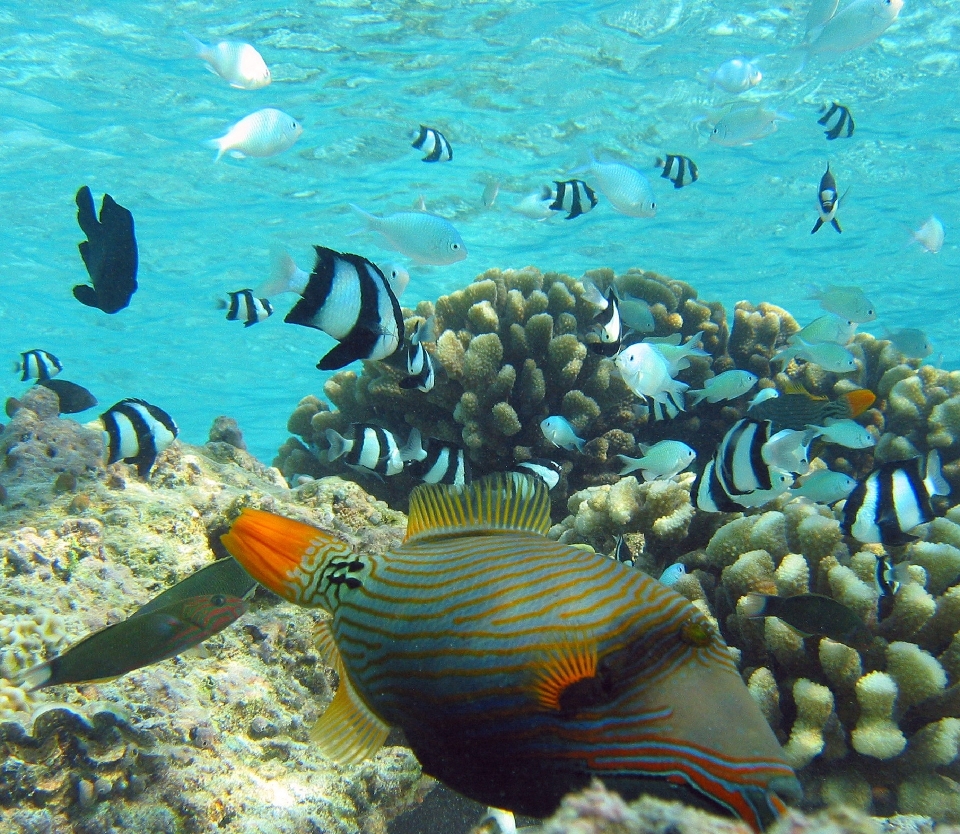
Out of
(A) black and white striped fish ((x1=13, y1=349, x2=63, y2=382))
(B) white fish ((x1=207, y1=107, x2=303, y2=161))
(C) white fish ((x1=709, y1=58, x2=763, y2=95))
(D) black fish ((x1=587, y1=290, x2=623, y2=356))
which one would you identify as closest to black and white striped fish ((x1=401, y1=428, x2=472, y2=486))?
(D) black fish ((x1=587, y1=290, x2=623, y2=356))

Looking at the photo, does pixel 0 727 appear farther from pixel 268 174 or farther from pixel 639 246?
pixel 639 246

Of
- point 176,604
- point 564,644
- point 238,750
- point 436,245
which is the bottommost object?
point 238,750

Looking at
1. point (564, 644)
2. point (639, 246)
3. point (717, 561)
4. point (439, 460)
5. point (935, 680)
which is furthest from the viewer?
point (639, 246)

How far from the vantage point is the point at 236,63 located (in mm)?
6668

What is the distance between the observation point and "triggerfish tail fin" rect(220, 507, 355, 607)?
128 cm

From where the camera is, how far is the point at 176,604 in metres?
2.05

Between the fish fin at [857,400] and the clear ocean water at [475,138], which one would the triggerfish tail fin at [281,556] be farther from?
the clear ocean water at [475,138]

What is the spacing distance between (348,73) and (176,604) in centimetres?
1636

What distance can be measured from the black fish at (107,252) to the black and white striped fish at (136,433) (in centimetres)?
83

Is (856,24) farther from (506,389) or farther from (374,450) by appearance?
(374,450)

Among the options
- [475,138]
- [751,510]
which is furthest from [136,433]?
[475,138]

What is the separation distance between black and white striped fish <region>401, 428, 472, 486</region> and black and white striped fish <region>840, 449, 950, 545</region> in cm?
257

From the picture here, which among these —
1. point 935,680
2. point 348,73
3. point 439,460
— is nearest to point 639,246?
point 348,73

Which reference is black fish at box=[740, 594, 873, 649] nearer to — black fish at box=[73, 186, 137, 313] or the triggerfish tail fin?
the triggerfish tail fin
